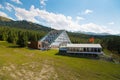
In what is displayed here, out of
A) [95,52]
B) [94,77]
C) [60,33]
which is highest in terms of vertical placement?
[60,33]

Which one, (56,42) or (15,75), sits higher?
(56,42)

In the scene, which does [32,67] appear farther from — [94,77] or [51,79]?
[94,77]

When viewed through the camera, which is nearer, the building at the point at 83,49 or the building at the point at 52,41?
the building at the point at 83,49

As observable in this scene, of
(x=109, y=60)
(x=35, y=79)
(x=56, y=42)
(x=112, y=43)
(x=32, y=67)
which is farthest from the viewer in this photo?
(x=112, y=43)

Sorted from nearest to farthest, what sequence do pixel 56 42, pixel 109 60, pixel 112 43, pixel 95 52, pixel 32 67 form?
pixel 32 67 → pixel 109 60 → pixel 95 52 → pixel 56 42 → pixel 112 43

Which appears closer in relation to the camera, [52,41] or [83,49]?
[83,49]

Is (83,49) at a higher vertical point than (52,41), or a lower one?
lower

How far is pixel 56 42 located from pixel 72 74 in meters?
48.8

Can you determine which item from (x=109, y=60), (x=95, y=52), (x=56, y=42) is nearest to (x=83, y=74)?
(x=109, y=60)

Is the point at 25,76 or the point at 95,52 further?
the point at 95,52

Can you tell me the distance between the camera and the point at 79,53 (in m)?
57.3

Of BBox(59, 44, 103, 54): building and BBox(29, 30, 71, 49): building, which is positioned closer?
BBox(59, 44, 103, 54): building

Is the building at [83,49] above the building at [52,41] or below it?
below

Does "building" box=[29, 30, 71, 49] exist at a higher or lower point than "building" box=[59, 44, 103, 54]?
higher
